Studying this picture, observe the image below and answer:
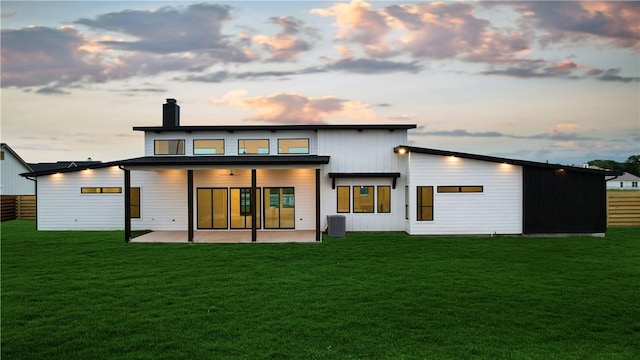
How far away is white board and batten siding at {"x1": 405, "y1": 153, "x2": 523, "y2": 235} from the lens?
747 inches

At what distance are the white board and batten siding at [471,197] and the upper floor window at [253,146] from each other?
23.0 ft

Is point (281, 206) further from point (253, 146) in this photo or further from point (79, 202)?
point (79, 202)

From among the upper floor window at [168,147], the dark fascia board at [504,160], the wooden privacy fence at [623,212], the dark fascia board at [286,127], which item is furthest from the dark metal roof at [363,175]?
the wooden privacy fence at [623,212]

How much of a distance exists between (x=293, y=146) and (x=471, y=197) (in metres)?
8.39

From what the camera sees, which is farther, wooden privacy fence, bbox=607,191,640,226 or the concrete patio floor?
wooden privacy fence, bbox=607,191,640,226

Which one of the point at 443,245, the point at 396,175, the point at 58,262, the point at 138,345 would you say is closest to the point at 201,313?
the point at 138,345

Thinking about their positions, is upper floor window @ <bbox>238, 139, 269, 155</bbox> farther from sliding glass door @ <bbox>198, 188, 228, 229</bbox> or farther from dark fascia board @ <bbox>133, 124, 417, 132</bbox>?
sliding glass door @ <bbox>198, 188, 228, 229</bbox>

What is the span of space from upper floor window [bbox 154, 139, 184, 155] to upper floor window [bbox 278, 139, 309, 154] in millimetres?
4933

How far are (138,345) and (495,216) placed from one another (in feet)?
53.2

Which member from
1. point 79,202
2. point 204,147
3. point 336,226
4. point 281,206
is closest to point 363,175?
point 336,226

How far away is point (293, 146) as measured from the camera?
21.4 meters

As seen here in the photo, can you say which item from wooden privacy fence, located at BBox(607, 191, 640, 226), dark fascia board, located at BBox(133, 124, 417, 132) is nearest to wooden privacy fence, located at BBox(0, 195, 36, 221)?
dark fascia board, located at BBox(133, 124, 417, 132)

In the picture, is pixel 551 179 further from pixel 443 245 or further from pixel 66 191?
pixel 66 191

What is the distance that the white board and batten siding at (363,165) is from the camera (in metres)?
20.4
